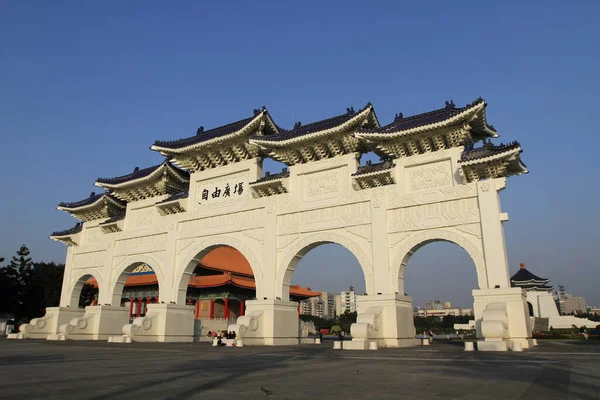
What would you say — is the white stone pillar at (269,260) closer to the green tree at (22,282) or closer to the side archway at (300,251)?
the side archway at (300,251)

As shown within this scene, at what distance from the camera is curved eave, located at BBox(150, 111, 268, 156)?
741 inches

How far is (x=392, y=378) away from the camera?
6.30m

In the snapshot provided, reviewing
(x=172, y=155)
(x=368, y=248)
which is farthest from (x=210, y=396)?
(x=172, y=155)

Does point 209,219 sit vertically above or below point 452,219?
above

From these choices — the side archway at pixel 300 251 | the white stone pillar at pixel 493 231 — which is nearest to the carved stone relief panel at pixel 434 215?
the white stone pillar at pixel 493 231

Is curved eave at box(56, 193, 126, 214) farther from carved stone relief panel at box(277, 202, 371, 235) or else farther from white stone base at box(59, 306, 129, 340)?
carved stone relief panel at box(277, 202, 371, 235)

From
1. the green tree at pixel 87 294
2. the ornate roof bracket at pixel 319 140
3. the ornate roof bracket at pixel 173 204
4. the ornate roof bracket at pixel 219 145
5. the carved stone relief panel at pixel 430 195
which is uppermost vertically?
the ornate roof bracket at pixel 219 145

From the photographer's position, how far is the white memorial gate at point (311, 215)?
14344 millimetres

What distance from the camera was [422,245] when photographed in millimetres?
15531

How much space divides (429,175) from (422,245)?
2.52 meters

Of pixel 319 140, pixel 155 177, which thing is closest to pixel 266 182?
pixel 319 140

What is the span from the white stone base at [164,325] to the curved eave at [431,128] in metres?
11.8

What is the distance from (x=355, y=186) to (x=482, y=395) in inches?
488

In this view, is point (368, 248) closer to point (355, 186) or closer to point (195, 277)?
point (355, 186)
